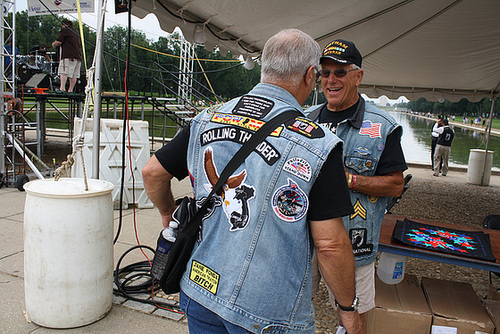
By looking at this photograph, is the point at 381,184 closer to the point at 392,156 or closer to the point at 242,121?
the point at 392,156

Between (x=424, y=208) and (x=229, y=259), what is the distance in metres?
7.20

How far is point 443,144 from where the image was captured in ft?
38.8

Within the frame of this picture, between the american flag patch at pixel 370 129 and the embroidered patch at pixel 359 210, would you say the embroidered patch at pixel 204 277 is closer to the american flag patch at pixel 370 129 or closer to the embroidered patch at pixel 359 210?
the embroidered patch at pixel 359 210

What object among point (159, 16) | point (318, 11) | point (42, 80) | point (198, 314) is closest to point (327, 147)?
point (198, 314)

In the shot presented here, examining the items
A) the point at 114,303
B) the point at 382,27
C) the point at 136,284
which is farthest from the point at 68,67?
the point at 114,303

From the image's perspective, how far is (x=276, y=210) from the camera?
133 cm

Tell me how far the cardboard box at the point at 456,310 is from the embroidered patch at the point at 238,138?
2110 mm

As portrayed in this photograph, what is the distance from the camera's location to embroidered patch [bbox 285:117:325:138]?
1347 mm

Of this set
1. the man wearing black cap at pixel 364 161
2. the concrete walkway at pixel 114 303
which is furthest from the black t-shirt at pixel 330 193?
the concrete walkway at pixel 114 303

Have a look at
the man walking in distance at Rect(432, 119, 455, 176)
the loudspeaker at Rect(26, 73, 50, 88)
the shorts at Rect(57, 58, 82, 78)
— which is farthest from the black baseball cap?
the loudspeaker at Rect(26, 73, 50, 88)

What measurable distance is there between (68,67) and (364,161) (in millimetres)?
10322

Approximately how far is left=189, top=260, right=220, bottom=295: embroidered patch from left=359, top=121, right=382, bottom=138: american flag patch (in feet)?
4.33

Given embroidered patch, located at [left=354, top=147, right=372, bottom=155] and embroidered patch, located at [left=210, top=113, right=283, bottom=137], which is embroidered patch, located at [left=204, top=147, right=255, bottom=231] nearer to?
embroidered patch, located at [left=210, top=113, right=283, bottom=137]

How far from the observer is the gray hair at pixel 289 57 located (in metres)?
1.41
